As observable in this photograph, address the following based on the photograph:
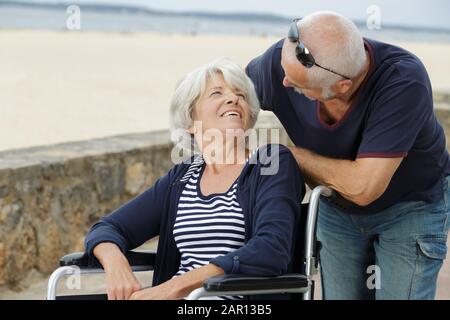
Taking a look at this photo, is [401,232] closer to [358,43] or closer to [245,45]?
[358,43]

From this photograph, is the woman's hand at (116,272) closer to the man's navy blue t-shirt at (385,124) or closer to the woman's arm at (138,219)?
the woman's arm at (138,219)

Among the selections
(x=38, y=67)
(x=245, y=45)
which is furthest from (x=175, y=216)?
(x=245, y=45)

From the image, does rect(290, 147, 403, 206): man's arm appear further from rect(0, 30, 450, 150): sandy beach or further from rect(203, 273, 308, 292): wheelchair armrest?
rect(0, 30, 450, 150): sandy beach

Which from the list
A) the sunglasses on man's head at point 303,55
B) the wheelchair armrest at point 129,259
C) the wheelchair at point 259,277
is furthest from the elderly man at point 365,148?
the wheelchair armrest at point 129,259

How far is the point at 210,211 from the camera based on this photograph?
8.73 ft

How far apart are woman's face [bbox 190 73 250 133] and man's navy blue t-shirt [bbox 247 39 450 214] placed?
195 mm

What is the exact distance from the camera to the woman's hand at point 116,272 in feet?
8.34

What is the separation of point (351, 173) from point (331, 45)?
396 millimetres

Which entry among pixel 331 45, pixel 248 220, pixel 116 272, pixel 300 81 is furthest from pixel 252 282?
pixel 331 45

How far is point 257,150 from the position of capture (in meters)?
2.70

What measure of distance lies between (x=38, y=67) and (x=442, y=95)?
42.1 ft

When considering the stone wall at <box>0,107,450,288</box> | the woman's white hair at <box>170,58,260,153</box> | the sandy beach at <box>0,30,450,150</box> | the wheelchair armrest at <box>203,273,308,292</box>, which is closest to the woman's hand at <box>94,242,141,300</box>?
the wheelchair armrest at <box>203,273,308,292</box>

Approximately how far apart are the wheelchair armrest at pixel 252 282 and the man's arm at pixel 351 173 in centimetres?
32

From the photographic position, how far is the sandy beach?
12039 millimetres
